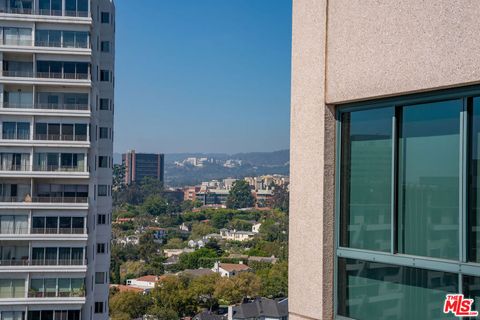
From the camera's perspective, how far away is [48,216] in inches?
971

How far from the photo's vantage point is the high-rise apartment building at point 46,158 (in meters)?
24.5

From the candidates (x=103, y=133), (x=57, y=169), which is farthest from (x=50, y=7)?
(x=57, y=169)

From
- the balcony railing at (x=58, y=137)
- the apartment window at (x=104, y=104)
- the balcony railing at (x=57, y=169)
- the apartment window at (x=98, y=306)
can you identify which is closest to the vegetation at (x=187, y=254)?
the apartment window at (x=98, y=306)

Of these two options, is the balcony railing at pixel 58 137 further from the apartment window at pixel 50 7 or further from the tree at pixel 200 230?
the tree at pixel 200 230

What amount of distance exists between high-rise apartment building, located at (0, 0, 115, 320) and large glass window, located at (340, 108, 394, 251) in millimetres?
22466

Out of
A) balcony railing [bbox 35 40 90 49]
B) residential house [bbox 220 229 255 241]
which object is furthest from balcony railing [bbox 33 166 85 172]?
residential house [bbox 220 229 255 241]

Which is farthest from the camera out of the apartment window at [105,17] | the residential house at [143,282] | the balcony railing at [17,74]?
the residential house at [143,282]

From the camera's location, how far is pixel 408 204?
123 inches

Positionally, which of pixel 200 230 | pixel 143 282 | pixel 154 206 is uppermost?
pixel 154 206

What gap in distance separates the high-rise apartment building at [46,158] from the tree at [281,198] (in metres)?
111

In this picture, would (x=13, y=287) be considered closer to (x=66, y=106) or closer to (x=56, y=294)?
(x=56, y=294)

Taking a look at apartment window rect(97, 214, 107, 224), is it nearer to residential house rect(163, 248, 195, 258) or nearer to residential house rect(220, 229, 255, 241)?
residential house rect(163, 248, 195, 258)

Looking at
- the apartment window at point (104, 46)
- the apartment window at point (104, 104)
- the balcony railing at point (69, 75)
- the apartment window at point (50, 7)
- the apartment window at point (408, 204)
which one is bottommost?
the apartment window at point (408, 204)

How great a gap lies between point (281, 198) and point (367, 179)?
148m
